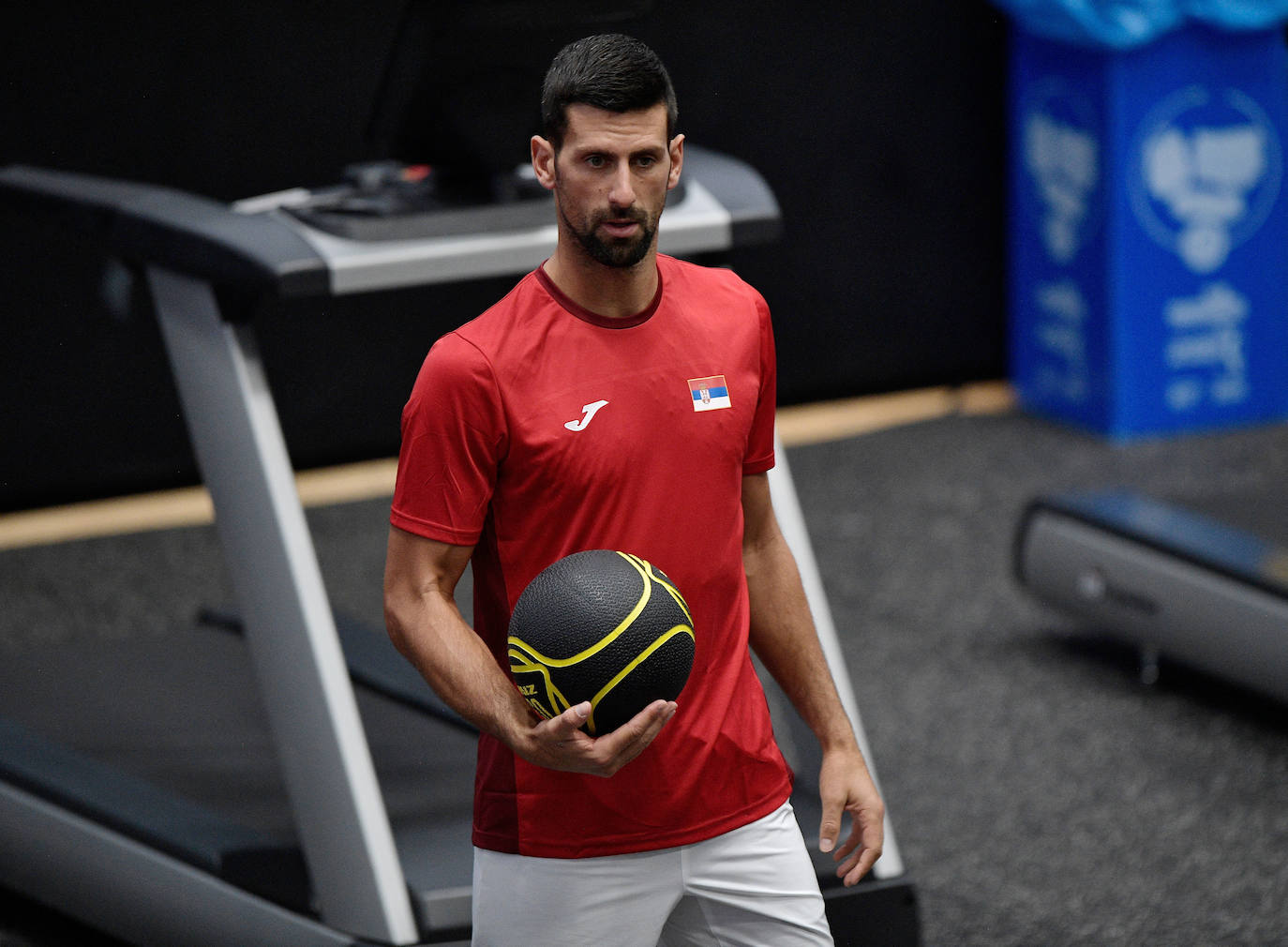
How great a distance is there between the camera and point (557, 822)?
5.66ft

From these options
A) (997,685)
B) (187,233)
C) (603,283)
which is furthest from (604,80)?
(997,685)

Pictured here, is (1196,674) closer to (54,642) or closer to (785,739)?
(785,739)

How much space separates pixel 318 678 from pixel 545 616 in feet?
3.14

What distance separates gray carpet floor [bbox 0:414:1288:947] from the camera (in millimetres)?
3088

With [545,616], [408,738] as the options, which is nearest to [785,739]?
[408,738]

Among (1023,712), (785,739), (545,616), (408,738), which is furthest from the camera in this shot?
(1023,712)

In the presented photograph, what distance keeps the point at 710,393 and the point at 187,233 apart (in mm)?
1082

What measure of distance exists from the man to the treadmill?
0.73 meters

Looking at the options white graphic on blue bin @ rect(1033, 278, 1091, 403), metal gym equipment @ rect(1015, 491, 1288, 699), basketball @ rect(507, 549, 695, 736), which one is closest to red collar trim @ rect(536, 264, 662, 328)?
basketball @ rect(507, 549, 695, 736)

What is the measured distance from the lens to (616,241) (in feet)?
5.34

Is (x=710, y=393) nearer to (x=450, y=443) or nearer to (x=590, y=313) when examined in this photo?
(x=590, y=313)

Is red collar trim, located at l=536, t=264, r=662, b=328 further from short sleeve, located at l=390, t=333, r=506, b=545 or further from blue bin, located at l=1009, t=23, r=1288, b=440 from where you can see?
blue bin, located at l=1009, t=23, r=1288, b=440

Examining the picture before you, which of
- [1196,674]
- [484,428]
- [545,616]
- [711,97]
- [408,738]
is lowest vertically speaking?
[1196,674]

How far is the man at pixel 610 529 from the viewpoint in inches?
63.7
